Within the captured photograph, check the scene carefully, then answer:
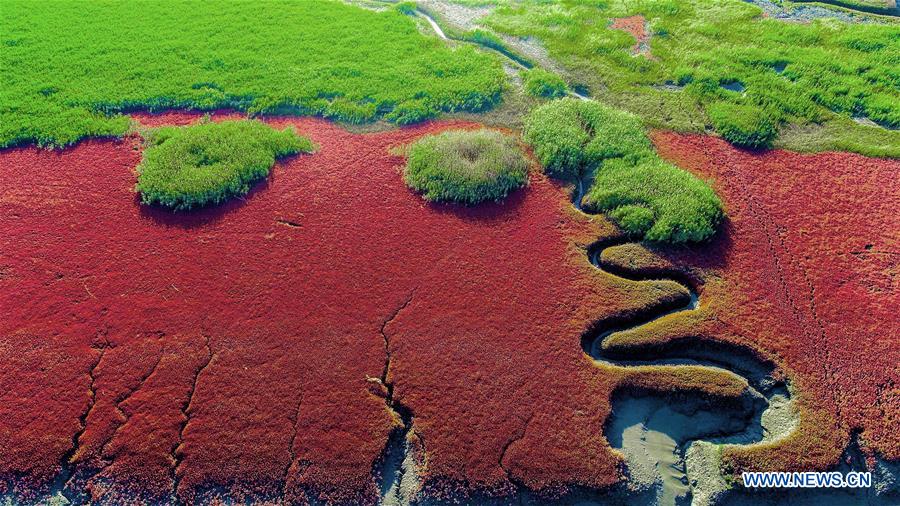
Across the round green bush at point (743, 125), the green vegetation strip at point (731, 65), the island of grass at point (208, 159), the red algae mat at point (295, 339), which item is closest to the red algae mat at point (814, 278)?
the round green bush at point (743, 125)

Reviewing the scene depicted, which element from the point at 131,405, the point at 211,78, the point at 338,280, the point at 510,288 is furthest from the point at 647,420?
the point at 211,78

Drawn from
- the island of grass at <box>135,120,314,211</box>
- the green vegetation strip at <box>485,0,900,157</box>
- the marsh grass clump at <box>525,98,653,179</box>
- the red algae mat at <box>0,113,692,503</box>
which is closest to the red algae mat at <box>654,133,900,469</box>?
the marsh grass clump at <box>525,98,653,179</box>

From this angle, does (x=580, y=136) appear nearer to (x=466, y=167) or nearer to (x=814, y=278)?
(x=466, y=167)

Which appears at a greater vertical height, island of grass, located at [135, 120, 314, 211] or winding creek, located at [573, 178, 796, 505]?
island of grass, located at [135, 120, 314, 211]

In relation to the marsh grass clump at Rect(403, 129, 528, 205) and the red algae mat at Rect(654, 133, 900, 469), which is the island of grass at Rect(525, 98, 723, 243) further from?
the marsh grass clump at Rect(403, 129, 528, 205)

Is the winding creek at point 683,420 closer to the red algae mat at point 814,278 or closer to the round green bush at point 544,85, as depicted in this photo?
the red algae mat at point 814,278
